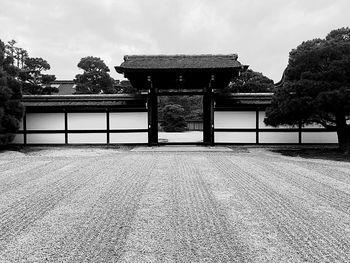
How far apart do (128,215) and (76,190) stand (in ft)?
6.55

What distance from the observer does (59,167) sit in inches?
333

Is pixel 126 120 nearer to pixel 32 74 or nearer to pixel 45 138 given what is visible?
pixel 45 138

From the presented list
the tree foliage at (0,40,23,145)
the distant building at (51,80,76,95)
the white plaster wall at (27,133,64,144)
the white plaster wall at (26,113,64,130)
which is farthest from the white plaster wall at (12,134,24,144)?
the distant building at (51,80,76,95)

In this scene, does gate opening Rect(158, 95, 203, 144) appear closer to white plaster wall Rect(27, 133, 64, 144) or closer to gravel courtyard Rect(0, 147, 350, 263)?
white plaster wall Rect(27, 133, 64, 144)

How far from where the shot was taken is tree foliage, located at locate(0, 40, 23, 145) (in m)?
12.7

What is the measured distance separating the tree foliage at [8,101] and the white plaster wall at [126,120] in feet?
14.1

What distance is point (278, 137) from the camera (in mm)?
14883

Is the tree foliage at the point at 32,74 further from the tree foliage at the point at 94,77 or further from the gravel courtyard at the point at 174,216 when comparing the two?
the gravel courtyard at the point at 174,216

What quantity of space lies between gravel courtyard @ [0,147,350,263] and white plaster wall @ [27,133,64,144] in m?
7.74

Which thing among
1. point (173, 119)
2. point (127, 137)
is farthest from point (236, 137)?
point (173, 119)

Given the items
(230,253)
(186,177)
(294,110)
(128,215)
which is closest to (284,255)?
(230,253)

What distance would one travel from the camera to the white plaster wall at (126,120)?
15.0m

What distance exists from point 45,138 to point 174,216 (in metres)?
12.9

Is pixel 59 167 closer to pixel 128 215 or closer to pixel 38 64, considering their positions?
pixel 128 215
